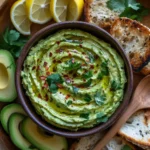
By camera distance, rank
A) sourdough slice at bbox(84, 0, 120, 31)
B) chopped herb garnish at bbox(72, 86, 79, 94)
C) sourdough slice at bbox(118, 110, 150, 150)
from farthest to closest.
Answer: sourdough slice at bbox(84, 0, 120, 31) → sourdough slice at bbox(118, 110, 150, 150) → chopped herb garnish at bbox(72, 86, 79, 94)

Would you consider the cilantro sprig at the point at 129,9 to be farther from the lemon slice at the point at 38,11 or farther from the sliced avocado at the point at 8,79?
the sliced avocado at the point at 8,79

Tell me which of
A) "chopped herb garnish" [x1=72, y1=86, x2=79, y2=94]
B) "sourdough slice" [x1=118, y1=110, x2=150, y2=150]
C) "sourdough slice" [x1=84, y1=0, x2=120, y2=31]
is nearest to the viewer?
"chopped herb garnish" [x1=72, y1=86, x2=79, y2=94]

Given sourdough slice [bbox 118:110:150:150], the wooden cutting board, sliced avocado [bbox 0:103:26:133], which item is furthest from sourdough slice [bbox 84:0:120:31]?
sliced avocado [bbox 0:103:26:133]

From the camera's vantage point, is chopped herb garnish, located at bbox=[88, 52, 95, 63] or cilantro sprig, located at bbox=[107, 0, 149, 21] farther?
cilantro sprig, located at bbox=[107, 0, 149, 21]

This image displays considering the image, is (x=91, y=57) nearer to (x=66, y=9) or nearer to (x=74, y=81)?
(x=74, y=81)

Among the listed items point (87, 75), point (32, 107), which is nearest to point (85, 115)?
point (87, 75)

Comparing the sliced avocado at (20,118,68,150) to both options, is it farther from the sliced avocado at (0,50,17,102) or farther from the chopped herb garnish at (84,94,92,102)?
the chopped herb garnish at (84,94,92,102)
